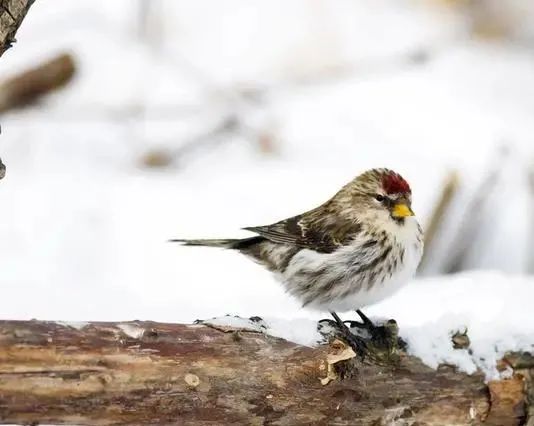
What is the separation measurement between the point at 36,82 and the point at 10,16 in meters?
2.97

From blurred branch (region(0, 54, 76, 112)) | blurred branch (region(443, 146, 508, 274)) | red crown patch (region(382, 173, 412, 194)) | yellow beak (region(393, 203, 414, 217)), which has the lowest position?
yellow beak (region(393, 203, 414, 217))

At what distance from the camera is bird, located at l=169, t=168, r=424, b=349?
10.8ft

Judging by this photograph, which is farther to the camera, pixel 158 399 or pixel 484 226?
pixel 484 226

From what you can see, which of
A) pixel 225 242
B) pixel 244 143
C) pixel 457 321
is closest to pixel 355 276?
pixel 457 321

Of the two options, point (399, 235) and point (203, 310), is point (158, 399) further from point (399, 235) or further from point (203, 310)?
point (203, 310)

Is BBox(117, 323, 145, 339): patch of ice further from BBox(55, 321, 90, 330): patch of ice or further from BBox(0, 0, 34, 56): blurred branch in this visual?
BBox(0, 0, 34, 56): blurred branch

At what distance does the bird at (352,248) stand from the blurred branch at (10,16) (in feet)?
3.67

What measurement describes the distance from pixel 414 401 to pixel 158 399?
0.76m

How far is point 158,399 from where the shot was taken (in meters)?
2.47

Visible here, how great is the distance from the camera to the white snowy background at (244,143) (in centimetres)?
438

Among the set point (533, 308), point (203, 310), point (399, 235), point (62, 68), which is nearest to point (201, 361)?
point (399, 235)

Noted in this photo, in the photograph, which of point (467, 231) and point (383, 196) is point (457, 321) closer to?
point (383, 196)

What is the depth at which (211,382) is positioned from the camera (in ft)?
8.35

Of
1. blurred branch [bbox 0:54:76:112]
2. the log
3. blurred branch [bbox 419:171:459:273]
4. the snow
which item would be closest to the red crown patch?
the snow
